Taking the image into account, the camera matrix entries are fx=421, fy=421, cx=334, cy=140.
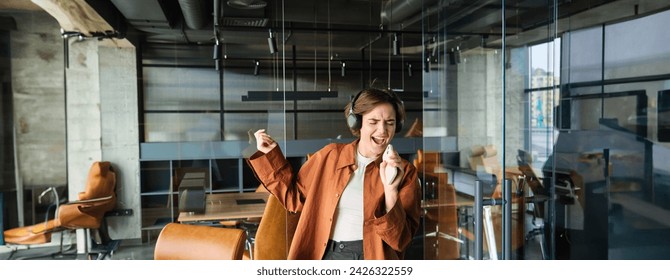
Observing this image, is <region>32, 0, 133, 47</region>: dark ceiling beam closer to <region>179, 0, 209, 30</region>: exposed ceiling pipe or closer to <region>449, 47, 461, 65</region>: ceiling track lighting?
<region>179, 0, 209, 30</region>: exposed ceiling pipe

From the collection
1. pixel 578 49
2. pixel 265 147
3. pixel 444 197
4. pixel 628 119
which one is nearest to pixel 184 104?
pixel 265 147

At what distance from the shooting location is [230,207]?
2.21 meters

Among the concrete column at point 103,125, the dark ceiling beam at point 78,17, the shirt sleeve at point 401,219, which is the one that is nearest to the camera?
the shirt sleeve at point 401,219

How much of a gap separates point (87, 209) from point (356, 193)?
1.72 metres

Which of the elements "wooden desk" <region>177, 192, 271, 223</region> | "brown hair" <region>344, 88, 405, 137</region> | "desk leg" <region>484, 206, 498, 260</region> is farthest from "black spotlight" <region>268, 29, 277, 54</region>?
"desk leg" <region>484, 206, 498, 260</region>

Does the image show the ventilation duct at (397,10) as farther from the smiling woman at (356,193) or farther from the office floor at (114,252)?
the office floor at (114,252)

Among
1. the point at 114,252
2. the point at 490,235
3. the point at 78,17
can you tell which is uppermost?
the point at 78,17

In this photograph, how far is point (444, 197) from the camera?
7.43 feet

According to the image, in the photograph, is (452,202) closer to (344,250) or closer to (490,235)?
(490,235)

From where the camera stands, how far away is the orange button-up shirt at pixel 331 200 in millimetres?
1595

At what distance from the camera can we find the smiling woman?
1.61 meters

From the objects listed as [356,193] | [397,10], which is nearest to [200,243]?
[356,193]

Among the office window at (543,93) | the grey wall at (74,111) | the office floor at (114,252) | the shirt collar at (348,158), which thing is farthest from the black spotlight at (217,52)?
the office window at (543,93)

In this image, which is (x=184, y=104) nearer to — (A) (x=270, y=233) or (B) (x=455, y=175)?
(A) (x=270, y=233)
